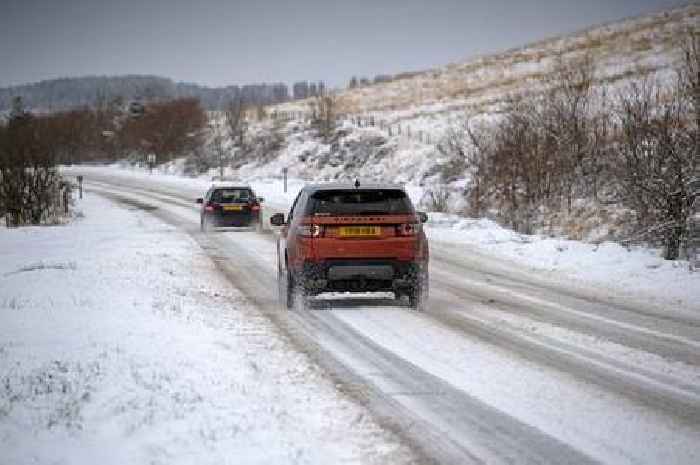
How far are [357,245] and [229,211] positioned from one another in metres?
14.7

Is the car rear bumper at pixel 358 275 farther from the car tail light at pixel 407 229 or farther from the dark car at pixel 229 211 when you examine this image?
the dark car at pixel 229 211

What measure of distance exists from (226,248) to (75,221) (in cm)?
1172

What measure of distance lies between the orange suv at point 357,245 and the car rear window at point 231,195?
14.4m

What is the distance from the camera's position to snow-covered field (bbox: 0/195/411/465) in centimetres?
494

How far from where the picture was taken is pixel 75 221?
94.6 ft

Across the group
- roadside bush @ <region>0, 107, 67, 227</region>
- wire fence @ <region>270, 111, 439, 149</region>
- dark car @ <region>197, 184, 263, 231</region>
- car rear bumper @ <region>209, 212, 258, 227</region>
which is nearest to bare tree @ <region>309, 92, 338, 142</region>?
wire fence @ <region>270, 111, 439, 149</region>

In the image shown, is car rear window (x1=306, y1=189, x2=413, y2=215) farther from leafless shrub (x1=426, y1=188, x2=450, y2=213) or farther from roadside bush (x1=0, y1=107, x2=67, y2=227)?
roadside bush (x1=0, y1=107, x2=67, y2=227)

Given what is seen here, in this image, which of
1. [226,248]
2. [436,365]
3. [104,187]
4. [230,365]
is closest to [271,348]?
[230,365]

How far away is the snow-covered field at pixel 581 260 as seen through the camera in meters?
12.1

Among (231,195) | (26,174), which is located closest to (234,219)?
(231,195)

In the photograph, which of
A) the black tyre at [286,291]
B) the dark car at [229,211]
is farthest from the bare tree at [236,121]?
the black tyre at [286,291]

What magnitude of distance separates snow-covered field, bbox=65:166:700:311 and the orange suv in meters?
3.59

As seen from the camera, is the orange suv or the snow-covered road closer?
the snow-covered road

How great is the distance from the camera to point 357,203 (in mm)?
10500
